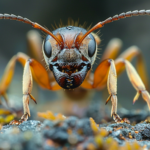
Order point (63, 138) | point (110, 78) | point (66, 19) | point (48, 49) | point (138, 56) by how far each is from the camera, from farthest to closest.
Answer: point (66, 19) → point (138, 56) → point (48, 49) → point (110, 78) → point (63, 138)

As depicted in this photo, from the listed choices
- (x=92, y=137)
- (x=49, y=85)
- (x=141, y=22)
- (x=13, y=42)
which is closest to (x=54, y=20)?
(x=13, y=42)

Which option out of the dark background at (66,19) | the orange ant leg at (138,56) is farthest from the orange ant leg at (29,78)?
the dark background at (66,19)

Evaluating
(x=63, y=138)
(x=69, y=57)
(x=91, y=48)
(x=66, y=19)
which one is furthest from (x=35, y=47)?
(x=63, y=138)

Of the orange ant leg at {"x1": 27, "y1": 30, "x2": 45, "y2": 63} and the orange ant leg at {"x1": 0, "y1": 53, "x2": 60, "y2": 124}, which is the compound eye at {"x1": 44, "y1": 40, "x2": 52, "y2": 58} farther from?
the orange ant leg at {"x1": 27, "y1": 30, "x2": 45, "y2": 63}

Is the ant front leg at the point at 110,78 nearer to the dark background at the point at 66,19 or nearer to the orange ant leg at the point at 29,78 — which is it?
the orange ant leg at the point at 29,78

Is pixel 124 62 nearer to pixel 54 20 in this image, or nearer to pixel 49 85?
pixel 49 85

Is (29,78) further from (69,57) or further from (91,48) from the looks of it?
(91,48)
